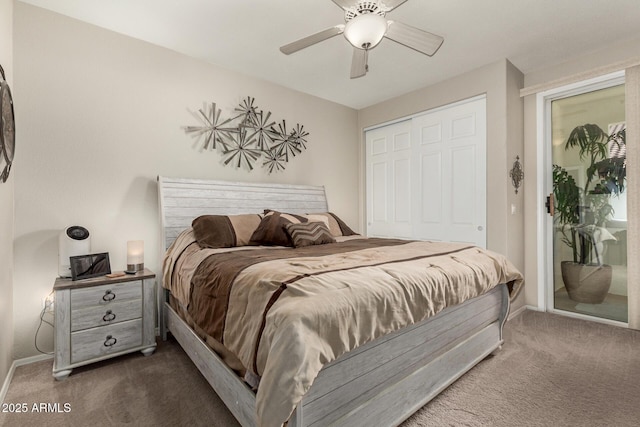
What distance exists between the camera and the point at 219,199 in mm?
3029

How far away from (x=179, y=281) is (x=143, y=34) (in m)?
2.14

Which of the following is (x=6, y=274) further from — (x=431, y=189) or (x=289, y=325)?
(x=431, y=189)

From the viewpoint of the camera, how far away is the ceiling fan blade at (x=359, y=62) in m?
2.14

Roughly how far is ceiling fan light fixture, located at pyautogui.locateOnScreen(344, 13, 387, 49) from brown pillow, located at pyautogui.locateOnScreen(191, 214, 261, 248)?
5.42 feet

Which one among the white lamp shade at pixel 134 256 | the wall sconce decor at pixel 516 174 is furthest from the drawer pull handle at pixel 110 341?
the wall sconce decor at pixel 516 174

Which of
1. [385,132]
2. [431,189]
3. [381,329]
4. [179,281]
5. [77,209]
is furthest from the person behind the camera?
[385,132]

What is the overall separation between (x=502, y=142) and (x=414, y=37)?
172cm

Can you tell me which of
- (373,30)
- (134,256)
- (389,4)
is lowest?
(134,256)

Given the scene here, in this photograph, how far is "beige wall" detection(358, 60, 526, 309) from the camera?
3084mm

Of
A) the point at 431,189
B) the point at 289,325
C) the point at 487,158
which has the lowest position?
the point at 289,325

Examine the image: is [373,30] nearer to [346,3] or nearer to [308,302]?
[346,3]

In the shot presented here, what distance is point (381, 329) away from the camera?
1326 millimetres

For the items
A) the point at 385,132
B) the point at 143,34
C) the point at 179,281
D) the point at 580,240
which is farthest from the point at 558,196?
the point at 143,34

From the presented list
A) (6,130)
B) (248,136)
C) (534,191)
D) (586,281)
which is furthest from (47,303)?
(586,281)
